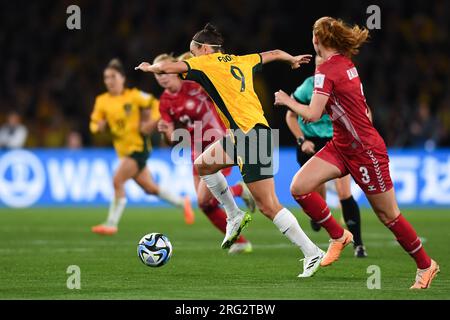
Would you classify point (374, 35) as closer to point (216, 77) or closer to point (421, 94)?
point (421, 94)

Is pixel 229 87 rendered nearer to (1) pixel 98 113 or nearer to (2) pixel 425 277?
(2) pixel 425 277

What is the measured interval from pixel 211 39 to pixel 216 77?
0.49 m

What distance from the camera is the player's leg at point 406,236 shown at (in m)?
8.01

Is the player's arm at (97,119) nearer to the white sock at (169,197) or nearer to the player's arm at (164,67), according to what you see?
the white sock at (169,197)

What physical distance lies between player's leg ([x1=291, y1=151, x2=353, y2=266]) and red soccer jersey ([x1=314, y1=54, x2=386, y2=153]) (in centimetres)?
25

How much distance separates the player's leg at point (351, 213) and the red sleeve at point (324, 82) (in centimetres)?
300

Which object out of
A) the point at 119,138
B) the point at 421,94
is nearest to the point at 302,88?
the point at 119,138

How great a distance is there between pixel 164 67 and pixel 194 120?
3448mm

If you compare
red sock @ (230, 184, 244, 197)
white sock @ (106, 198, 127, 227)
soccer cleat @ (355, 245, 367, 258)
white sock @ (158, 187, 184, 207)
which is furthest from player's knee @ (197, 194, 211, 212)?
white sock @ (158, 187, 184, 207)

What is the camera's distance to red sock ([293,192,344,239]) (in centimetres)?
882

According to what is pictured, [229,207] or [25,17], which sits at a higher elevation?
[25,17]

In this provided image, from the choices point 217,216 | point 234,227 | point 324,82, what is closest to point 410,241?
point 324,82

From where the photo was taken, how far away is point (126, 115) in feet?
48.1

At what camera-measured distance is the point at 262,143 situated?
884 centimetres
